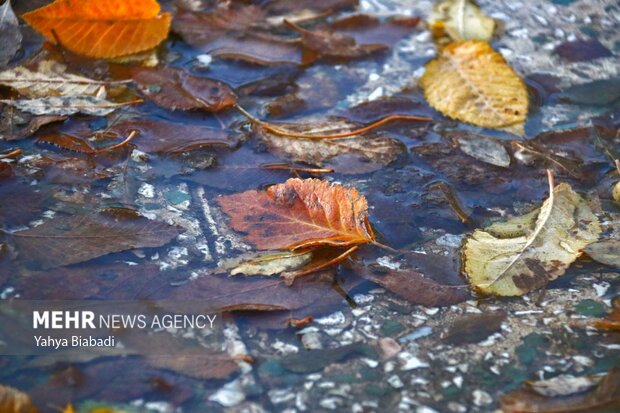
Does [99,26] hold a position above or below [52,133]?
above

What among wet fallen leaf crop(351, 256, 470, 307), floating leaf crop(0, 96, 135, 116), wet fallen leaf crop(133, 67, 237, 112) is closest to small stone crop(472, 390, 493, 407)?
wet fallen leaf crop(351, 256, 470, 307)

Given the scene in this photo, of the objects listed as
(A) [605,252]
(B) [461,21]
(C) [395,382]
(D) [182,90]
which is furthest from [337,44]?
(C) [395,382]

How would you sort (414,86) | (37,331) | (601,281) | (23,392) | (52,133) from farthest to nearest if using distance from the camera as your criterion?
(414,86)
(52,133)
(601,281)
(37,331)
(23,392)

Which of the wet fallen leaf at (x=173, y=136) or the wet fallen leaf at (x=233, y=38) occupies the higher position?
the wet fallen leaf at (x=233, y=38)

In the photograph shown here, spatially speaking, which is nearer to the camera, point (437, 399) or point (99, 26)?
point (437, 399)

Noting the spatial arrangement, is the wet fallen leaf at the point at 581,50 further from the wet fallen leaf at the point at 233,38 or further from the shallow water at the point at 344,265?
the wet fallen leaf at the point at 233,38

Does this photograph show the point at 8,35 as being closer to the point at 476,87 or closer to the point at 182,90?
the point at 182,90

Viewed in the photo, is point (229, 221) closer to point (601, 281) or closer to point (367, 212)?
point (367, 212)

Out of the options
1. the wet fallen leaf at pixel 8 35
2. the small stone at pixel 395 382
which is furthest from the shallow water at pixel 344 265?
the wet fallen leaf at pixel 8 35

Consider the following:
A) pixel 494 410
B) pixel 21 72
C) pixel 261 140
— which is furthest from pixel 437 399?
pixel 21 72
